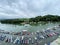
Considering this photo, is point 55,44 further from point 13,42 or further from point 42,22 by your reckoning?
point 42,22

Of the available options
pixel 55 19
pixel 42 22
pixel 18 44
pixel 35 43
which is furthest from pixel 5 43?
pixel 55 19

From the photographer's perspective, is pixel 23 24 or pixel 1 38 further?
pixel 23 24

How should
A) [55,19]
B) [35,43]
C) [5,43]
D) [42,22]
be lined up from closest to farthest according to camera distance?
[35,43] → [5,43] → [42,22] → [55,19]

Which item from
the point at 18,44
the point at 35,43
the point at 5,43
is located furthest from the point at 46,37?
the point at 5,43

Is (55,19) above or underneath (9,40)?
above

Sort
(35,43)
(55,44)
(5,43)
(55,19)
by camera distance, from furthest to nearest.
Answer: (55,19) < (5,43) < (35,43) < (55,44)

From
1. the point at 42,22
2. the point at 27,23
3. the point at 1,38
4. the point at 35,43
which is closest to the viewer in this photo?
the point at 35,43

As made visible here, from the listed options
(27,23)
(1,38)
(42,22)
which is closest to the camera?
(1,38)

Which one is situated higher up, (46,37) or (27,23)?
(27,23)

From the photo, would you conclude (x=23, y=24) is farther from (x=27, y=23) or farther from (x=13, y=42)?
(x=13, y=42)
